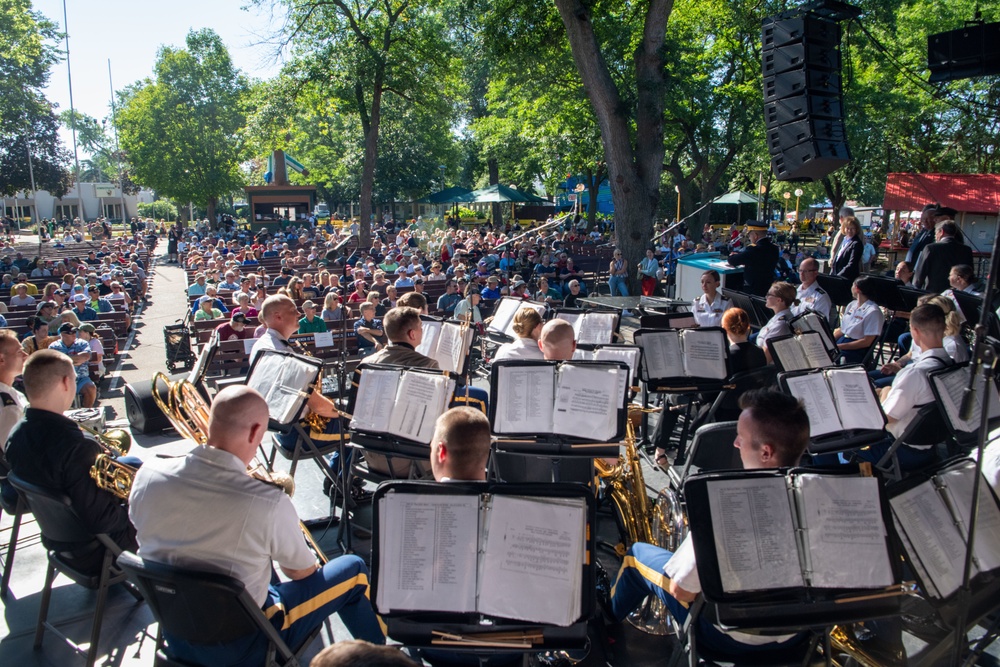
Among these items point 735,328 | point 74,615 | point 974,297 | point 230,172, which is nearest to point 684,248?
point 974,297

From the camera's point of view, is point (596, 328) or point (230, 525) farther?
point (596, 328)

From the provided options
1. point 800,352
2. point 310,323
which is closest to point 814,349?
point 800,352

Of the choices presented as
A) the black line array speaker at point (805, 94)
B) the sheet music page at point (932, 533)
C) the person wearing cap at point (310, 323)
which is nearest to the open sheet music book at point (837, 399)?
the sheet music page at point (932, 533)

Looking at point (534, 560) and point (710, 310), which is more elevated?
point (710, 310)

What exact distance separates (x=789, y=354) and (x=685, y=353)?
0.86 m

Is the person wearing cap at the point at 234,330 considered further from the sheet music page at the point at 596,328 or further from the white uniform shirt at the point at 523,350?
the white uniform shirt at the point at 523,350

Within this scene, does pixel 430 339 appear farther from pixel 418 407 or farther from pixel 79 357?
pixel 79 357

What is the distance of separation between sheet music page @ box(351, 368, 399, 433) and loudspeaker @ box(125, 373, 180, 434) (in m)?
4.11

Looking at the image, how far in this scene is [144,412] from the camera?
780cm

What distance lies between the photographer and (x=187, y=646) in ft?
10.1

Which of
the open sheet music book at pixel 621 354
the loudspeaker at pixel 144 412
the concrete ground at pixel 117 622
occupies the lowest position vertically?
the concrete ground at pixel 117 622

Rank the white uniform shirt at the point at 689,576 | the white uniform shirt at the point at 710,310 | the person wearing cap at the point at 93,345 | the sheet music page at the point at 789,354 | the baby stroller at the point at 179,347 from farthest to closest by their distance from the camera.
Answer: the baby stroller at the point at 179,347, the person wearing cap at the point at 93,345, the white uniform shirt at the point at 710,310, the sheet music page at the point at 789,354, the white uniform shirt at the point at 689,576

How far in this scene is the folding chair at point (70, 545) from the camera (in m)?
3.63

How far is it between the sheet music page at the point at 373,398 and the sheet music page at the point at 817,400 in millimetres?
2627
